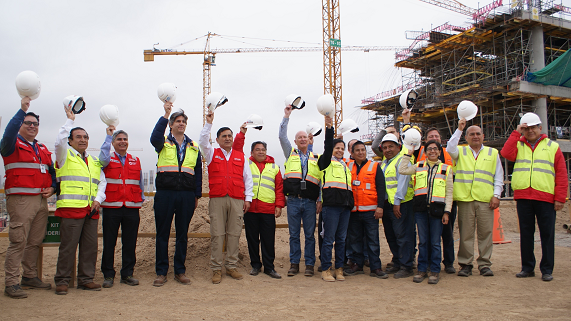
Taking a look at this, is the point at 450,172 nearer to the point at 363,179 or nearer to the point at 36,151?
the point at 363,179

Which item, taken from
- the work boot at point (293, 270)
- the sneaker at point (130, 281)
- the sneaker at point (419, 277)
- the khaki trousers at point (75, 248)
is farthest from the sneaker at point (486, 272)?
the khaki trousers at point (75, 248)

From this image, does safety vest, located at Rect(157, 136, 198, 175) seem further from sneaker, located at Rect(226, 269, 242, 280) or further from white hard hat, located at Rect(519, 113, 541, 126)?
white hard hat, located at Rect(519, 113, 541, 126)

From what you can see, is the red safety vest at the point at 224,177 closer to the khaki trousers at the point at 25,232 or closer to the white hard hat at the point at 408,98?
the khaki trousers at the point at 25,232

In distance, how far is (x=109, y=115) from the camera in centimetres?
523

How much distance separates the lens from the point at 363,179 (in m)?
5.89

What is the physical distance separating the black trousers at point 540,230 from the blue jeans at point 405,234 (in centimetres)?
148

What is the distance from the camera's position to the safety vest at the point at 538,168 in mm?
5348

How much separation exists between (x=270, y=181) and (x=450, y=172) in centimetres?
263

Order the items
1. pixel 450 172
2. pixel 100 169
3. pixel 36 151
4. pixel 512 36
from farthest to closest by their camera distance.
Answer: pixel 512 36, pixel 450 172, pixel 100 169, pixel 36 151

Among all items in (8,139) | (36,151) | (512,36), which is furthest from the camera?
(512,36)

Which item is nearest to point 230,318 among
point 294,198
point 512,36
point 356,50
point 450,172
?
point 294,198

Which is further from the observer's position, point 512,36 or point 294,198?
point 512,36

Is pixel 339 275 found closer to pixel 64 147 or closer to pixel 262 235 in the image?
pixel 262 235

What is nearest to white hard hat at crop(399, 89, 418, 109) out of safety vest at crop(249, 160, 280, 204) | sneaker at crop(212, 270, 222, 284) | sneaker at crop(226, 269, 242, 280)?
safety vest at crop(249, 160, 280, 204)
